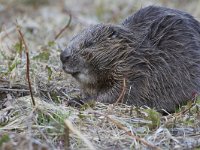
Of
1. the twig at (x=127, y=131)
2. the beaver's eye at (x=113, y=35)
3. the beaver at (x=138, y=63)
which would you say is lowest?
the twig at (x=127, y=131)

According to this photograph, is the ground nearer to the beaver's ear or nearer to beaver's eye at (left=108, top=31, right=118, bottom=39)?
the beaver's ear

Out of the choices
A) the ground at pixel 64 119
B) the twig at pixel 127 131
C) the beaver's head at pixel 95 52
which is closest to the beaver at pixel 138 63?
the beaver's head at pixel 95 52

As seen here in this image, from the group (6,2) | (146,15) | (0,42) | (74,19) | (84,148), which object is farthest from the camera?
(6,2)

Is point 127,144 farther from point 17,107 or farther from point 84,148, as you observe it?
point 17,107

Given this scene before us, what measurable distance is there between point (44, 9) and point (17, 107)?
19.0 feet

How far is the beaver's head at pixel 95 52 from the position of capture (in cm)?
470

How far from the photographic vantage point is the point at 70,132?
3896 mm

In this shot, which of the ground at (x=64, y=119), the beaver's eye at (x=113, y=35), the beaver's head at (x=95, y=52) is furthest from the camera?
the beaver's eye at (x=113, y=35)

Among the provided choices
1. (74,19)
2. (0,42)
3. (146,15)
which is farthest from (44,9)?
(146,15)

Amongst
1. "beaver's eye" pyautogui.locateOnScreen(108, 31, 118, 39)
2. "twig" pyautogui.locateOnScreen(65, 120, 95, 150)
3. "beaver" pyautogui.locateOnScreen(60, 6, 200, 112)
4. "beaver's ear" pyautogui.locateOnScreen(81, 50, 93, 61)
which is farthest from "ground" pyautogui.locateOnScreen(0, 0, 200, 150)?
"beaver's eye" pyautogui.locateOnScreen(108, 31, 118, 39)

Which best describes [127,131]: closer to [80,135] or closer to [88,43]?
[80,135]

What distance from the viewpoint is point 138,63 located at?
15.7 ft

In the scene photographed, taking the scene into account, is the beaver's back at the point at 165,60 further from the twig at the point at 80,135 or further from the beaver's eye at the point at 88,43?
the twig at the point at 80,135

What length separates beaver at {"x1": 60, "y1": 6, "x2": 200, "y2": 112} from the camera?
15.6 ft
